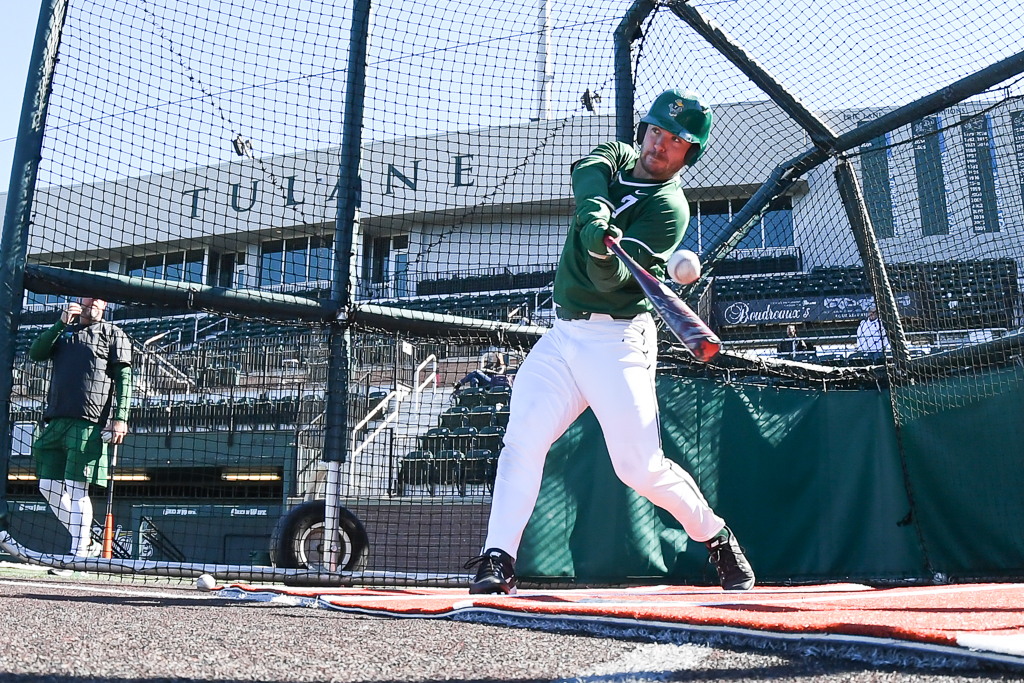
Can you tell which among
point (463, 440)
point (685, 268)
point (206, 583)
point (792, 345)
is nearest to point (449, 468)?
point (463, 440)

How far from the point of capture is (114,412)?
464cm

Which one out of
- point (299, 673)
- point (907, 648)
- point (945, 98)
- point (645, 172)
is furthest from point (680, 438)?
point (299, 673)

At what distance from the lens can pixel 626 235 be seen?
119 inches

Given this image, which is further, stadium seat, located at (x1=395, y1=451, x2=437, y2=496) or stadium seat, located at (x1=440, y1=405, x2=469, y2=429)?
stadium seat, located at (x1=440, y1=405, x2=469, y2=429)

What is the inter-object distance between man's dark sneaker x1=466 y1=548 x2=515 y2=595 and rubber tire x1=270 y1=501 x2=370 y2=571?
3.72 ft

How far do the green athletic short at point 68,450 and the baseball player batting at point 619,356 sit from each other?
261 centimetres

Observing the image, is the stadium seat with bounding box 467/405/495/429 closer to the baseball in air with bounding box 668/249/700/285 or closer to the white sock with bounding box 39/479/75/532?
the white sock with bounding box 39/479/75/532

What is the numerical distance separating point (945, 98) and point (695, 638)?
343 centimetres

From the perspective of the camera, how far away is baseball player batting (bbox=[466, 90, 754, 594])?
295 centimetres

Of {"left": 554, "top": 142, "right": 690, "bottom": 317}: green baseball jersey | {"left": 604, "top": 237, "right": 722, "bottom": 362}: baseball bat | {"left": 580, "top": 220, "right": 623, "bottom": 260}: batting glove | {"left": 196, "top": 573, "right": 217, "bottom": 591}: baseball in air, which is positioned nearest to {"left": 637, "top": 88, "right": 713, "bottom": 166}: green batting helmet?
{"left": 554, "top": 142, "right": 690, "bottom": 317}: green baseball jersey

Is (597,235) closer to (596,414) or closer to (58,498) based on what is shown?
(596,414)

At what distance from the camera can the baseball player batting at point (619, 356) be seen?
295 cm

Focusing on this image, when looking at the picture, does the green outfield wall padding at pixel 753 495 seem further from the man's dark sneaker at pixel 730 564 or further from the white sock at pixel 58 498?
the white sock at pixel 58 498

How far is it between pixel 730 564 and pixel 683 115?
165 cm
